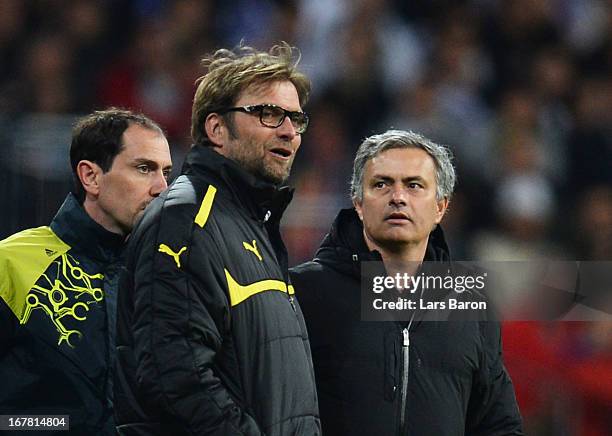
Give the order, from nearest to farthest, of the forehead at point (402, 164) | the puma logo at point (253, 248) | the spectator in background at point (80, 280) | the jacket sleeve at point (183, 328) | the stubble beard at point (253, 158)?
1. the jacket sleeve at point (183, 328)
2. the puma logo at point (253, 248)
3. the stubble beard at point (253, 158)
4. the spectator in background at point (80, 280)
5. the forehead at point (402, 164)

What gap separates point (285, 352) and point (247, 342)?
0.11 m

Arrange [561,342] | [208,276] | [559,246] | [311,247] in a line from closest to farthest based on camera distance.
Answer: [208,276]
[561,342]
[311,247]
[559,246]

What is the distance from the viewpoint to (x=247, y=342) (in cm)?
273

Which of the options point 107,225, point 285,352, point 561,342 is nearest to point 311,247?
point 561,342

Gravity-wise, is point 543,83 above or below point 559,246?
above

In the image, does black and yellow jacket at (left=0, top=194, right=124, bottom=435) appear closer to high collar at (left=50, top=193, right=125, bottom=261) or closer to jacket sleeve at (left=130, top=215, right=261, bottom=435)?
high collar at (left=50, top=193, right=125, bottom=261)

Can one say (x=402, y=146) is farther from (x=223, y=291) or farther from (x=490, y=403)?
(x=223, y=291)

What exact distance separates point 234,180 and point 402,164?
0.73 m

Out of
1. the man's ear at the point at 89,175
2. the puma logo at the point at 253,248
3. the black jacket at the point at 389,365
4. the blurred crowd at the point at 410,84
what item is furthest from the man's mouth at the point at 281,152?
the blurred crowd at the point at 410,84

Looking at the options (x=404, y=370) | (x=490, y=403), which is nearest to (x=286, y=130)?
(x=404, y=370)

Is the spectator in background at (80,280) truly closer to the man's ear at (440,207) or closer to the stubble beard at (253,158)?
the stubble beard at (253,158)

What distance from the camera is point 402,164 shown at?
3.49 m

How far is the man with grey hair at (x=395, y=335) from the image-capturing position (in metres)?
3.23

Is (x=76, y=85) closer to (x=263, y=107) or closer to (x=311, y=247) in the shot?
(x=311, y=247)
